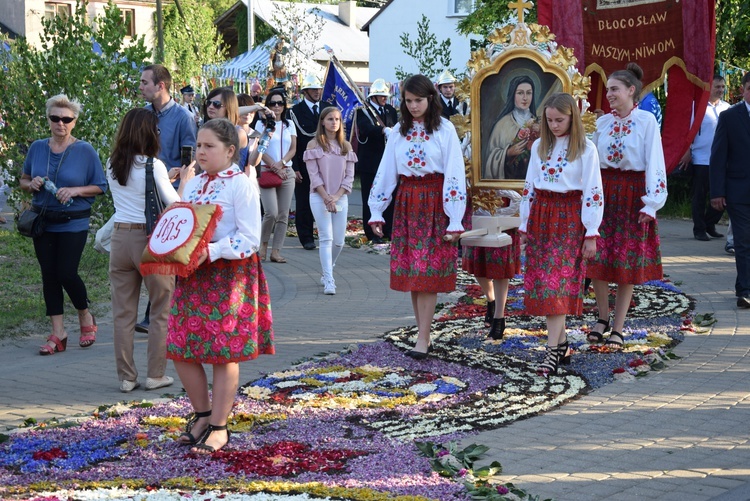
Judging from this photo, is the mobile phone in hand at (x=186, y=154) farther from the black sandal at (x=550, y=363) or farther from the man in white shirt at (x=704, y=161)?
the man in white shirt at (x=704, y=161)

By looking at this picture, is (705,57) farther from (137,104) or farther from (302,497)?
(302,497)

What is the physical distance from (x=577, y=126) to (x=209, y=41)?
1431 inches

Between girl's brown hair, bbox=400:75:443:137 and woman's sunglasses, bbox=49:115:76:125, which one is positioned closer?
girl's brown hair, bbox=400:75:443:137

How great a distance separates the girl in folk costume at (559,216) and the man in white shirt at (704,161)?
8.27 m

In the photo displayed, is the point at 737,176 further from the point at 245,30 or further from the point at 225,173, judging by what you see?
the point at 245,30

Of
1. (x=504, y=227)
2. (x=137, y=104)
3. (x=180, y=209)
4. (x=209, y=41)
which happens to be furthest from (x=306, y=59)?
(x=180, y=209)

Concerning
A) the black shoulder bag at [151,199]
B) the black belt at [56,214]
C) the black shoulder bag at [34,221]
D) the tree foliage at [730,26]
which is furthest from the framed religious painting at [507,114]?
the tree foliage at [730,26]

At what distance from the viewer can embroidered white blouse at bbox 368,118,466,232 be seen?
25.1 feet

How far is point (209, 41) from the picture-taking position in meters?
41.8

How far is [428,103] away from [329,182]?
3.97m

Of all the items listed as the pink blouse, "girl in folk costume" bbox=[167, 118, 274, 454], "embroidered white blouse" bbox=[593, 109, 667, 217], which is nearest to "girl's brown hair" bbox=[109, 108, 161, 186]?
"girl in folk costume" bbox=[167, 118, 274, 454]

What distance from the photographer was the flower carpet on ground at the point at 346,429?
4.91m

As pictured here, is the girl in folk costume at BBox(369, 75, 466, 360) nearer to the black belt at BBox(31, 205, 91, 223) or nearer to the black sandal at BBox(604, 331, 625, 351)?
the black sandal at BBox(604, 331, 625, 351)

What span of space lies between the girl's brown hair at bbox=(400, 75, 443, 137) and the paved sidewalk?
6.51 ft
